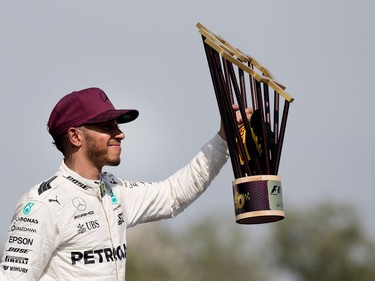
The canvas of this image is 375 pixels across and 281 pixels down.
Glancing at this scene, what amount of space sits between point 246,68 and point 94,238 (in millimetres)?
1921

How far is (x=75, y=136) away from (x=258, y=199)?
60.7 inches

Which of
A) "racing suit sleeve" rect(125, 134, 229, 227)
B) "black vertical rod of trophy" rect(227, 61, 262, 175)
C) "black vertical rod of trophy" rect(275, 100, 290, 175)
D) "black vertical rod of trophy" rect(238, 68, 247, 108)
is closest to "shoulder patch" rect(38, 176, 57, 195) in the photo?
"racing suit sleeve" rect(125, 134, 229, 227)

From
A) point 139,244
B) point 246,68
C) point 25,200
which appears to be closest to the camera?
point 25,200

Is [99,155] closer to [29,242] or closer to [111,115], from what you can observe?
[111,115]

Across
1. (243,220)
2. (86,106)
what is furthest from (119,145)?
(243,220)

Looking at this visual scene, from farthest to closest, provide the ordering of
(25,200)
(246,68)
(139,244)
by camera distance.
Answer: (139,244) < (246,68) < (25,200)

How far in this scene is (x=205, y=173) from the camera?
1137 cm

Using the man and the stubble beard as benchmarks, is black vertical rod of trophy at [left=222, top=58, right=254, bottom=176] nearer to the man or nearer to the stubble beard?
the man

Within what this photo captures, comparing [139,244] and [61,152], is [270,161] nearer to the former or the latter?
[61,152]

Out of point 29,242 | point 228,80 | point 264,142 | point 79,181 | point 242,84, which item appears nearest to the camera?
point 29,242

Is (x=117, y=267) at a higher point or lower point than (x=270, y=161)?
lower

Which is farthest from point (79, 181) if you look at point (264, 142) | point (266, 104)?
point (266, 104)

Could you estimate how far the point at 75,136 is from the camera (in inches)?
425

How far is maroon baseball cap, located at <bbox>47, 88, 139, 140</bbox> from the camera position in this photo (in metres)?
10.8
